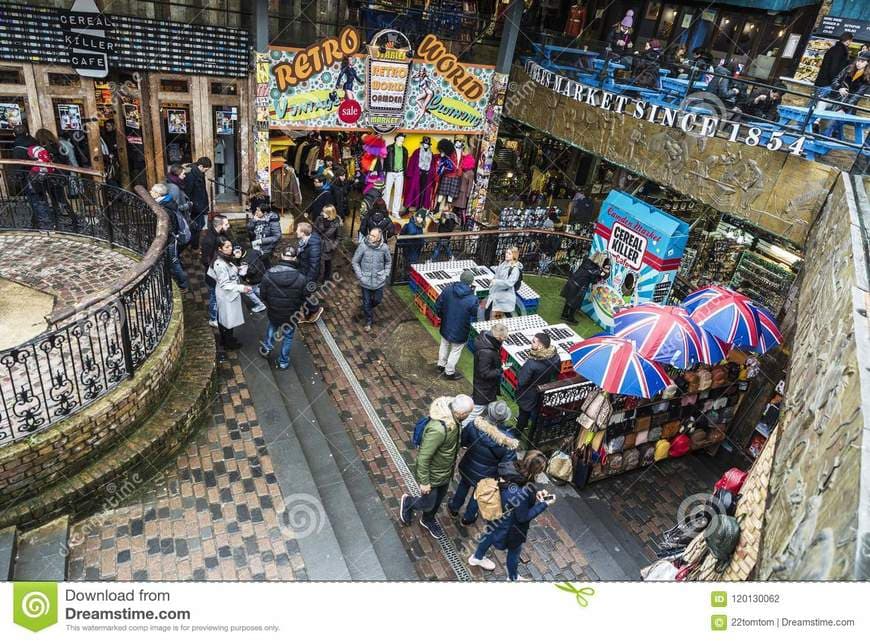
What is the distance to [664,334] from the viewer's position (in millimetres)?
7098

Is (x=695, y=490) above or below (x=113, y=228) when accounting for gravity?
below

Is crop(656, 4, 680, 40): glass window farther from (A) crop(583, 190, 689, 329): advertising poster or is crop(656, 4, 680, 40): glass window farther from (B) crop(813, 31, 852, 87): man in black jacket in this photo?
(A) crop(583, 190, 689, 329): advertising poster

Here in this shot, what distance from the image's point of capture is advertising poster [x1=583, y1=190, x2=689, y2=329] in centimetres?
1088

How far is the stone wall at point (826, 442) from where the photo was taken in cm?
267

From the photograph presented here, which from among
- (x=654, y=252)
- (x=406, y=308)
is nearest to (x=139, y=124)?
(x=406, y=308)

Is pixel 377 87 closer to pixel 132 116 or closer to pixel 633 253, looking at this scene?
pixel 132 116

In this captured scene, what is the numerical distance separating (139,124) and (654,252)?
1031 centimetres

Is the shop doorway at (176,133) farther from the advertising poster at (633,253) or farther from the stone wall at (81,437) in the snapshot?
the advertising poster at (633,253)

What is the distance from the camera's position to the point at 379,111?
13.4 m

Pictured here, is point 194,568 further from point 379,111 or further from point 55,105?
point 379,111

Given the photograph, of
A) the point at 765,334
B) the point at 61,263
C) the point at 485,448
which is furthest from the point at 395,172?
the point at 485,448

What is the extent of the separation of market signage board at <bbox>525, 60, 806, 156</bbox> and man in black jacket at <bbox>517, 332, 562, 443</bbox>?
5054 mm

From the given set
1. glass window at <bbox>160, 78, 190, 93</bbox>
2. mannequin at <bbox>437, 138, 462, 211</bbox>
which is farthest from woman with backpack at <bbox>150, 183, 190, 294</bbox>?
mannequin at <bbox>437, 138, 462, 211</bbox>
